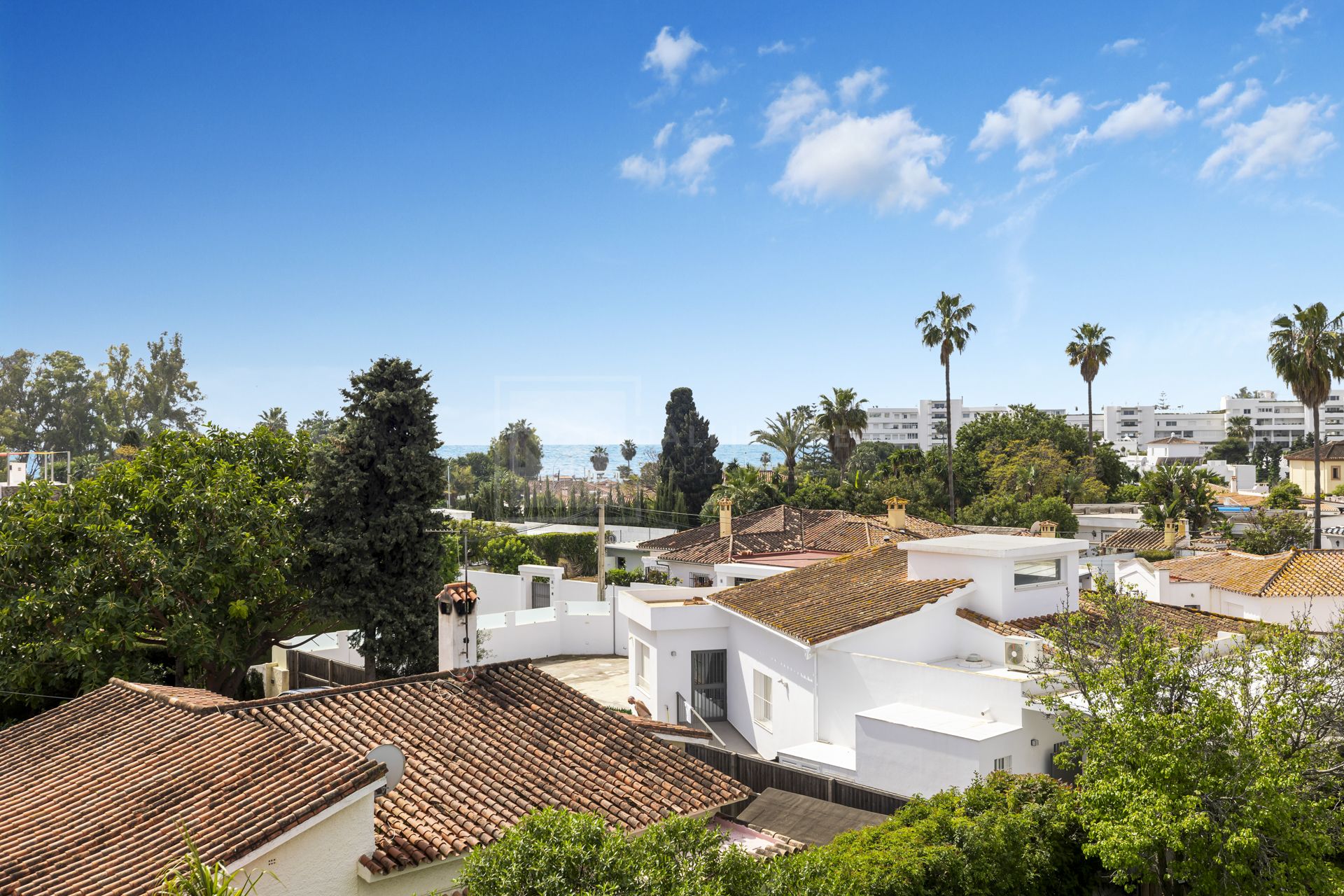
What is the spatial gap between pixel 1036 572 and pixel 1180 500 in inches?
1560

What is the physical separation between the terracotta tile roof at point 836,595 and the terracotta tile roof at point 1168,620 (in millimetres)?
1592

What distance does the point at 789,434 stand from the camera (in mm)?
59938

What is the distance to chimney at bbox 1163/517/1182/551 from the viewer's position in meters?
46.4

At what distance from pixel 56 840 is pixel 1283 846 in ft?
40.0

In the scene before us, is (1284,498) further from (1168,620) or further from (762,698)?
(762,698)

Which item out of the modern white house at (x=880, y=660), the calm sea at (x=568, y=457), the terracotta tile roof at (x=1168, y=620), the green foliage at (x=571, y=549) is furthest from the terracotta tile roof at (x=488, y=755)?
the calm sea at (x=568, y=457)

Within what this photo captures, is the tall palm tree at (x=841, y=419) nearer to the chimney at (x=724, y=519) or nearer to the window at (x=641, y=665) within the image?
the chimney at (x=724, y=519)

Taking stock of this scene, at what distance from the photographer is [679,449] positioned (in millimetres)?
66875

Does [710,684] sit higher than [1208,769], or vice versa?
[1208,769]

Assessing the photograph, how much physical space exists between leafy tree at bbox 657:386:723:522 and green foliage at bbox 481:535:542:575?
23.5 m

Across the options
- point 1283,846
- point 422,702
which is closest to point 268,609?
point 422,702

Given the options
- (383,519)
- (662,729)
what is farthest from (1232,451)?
(662,729)

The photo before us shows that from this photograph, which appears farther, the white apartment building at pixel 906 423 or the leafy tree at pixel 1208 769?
the white apartment building at pixel 906 423

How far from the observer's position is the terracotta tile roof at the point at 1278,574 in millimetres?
25516
